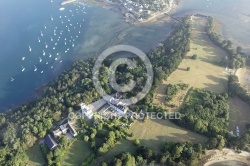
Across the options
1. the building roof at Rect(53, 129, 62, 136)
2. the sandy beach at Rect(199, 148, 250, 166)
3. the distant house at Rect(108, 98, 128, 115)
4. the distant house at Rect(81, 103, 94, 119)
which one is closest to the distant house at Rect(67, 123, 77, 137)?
the building roof at Rect(53, 129, 62, 136)

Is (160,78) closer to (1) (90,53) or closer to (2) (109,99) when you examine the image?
(2) (109,99)

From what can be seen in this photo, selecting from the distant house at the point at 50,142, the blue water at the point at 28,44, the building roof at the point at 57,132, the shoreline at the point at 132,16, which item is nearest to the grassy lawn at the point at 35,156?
the distant house at the point at 50,142

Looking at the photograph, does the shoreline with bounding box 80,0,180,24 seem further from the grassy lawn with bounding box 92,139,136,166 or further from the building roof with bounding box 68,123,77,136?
the grassy lawn with bounding box 92,139,136,166

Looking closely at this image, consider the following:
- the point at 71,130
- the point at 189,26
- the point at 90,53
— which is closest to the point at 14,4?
the point at 90,53

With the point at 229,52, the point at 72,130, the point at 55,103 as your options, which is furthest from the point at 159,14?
the point at 72,130

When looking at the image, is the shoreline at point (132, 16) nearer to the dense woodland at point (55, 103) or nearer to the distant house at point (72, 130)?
the dense woodland at point (55, 103)

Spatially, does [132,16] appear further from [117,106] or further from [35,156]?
[35,156]
